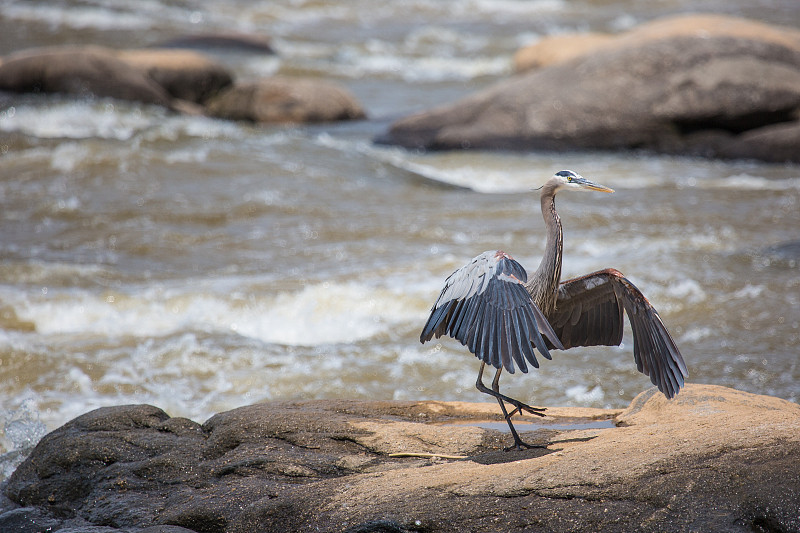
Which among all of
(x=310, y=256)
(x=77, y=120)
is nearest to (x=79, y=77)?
(x=77, y=120)

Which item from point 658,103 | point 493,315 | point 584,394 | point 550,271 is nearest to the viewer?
point 493,315

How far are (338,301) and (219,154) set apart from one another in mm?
5216

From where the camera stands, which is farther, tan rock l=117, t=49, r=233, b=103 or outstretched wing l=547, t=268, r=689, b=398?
tan rock l=117, t=49, r=233, b=103

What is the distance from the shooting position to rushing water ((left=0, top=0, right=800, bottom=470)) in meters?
6.01

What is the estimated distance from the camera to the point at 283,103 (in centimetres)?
1408

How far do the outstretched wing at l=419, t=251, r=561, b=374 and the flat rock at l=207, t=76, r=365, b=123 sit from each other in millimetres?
10583

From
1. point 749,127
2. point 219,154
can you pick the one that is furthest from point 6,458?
point 749,127

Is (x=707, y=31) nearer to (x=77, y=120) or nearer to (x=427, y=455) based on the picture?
(x=77, y=120)

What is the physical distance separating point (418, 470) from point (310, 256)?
518 cm

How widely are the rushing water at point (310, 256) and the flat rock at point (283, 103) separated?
51 centimetres

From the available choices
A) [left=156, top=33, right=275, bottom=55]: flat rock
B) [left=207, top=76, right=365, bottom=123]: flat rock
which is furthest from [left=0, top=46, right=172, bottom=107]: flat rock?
[left=156, top=33, right=275, bottom=55]: flat rock

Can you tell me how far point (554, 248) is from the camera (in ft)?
13.7

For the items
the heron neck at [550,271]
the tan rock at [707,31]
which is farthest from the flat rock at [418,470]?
the tan rock at [707,31]

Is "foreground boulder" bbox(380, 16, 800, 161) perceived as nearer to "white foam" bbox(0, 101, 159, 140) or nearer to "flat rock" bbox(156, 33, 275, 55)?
"white foam" bbox(0, 101, 159, 140)
